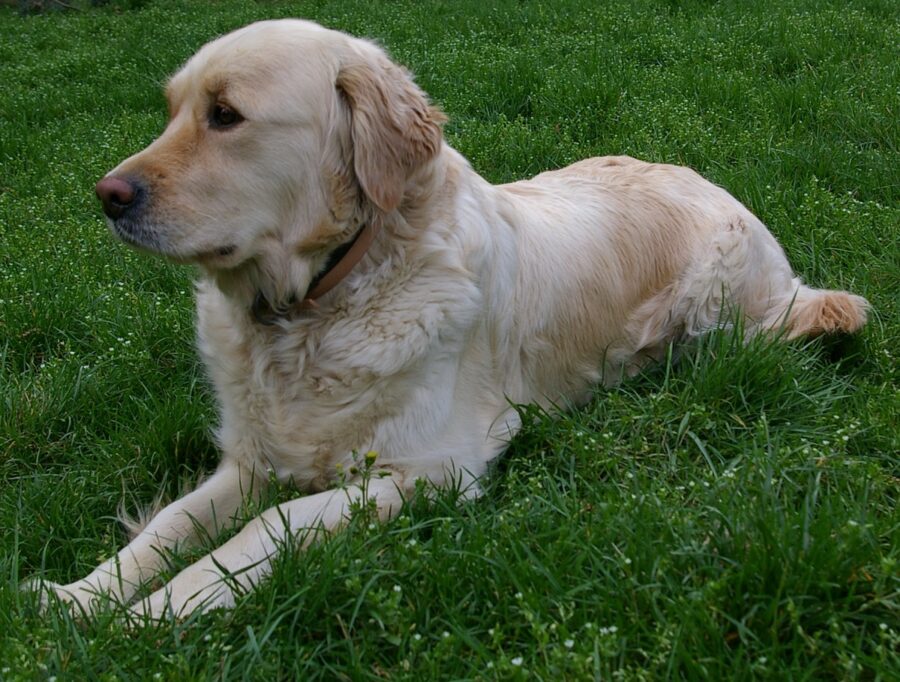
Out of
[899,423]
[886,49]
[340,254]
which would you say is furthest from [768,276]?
[886,49]

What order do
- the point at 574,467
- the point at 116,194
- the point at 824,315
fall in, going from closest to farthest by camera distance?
the point at 116,194 < the point at 574,467 < the point at 824,315

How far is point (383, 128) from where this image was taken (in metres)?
2.55

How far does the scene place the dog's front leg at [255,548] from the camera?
6.72ft

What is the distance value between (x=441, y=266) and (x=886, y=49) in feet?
15.9

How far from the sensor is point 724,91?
5406 millimetres

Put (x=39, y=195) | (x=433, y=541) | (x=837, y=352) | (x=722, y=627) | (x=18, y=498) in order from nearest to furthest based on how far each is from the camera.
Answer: (x=722, y=627) < (x=433, y=541) < (x=18, y=498) < (x=837, y=352) < (x=39, y=195)

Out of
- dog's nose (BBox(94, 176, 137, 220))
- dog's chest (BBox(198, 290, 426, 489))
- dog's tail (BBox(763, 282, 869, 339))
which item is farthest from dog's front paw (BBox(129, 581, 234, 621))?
dog's tail (BBox(763, 282, 869, 339))

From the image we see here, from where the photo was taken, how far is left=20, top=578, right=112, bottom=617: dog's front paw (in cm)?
203

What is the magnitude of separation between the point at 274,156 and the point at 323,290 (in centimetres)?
41

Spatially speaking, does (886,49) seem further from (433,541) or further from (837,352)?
(433,541)

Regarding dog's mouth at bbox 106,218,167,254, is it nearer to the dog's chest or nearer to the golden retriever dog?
the golden retriever dog

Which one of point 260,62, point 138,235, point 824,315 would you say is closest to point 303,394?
point 138,235

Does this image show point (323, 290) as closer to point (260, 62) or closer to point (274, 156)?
point (274, 156)

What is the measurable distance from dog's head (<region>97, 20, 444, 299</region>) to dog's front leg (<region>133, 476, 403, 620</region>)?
642 mm
